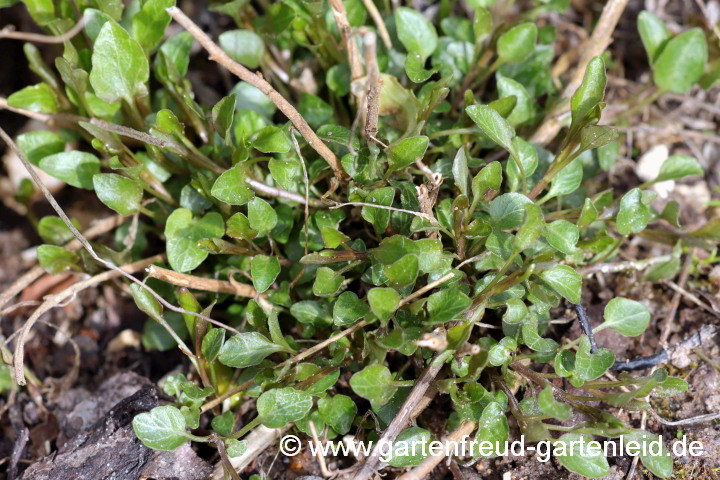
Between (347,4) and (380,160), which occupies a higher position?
(347,4)

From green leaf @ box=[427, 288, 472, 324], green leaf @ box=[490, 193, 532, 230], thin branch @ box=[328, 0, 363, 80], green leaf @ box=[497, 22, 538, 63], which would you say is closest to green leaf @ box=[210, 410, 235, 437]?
green leaf @ box=[427, 288, 472, 324]

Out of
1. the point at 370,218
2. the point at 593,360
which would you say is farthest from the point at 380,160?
the point at 593,360

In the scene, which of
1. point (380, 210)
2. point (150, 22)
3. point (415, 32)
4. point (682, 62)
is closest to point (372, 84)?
point (380, 210)

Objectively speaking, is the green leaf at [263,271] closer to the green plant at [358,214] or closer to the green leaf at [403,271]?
the green plant at [358,214]

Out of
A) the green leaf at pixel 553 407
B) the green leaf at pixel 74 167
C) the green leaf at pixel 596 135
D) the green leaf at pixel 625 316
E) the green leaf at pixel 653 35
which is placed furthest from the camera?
the green leaf at pixel 653 35

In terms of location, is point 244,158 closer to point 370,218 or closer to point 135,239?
point 370,218

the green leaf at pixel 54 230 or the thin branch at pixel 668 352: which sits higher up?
the green leaf at pixel 54 230

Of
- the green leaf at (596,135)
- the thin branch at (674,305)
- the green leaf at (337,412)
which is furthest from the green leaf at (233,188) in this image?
the thin branch at (674,305)
